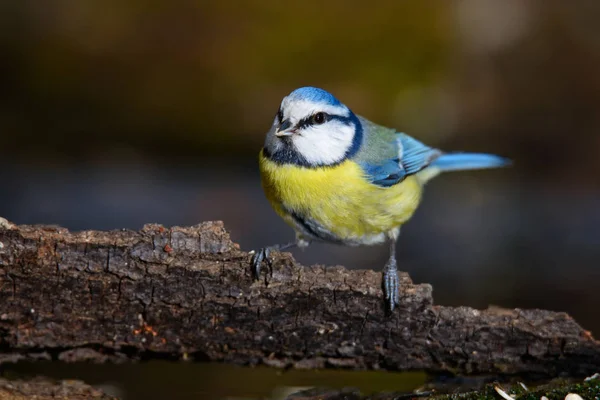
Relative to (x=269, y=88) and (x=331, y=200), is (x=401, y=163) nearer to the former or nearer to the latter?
(x=331, y=200)

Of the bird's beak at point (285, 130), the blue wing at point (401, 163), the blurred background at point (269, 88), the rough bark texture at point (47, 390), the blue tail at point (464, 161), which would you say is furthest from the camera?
the blurred background at point (269, 88)

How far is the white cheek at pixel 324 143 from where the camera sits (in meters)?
2.54

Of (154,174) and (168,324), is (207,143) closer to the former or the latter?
(154,174)

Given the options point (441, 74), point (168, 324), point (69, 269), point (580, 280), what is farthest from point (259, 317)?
point (441, 74)

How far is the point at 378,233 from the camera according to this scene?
2857 millimetres

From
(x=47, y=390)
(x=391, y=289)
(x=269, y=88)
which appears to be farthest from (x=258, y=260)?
(x=269, y=88)

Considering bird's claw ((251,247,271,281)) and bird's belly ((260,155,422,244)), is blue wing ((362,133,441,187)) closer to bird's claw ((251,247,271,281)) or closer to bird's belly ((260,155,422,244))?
bird's belly ((260,155,422,244))

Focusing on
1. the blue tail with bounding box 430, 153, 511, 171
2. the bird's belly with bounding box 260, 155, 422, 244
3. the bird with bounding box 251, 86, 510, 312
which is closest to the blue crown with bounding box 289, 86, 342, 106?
the bird with bounding box 251, 86, 510, 312

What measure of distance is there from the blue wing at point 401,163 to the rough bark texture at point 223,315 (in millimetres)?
493

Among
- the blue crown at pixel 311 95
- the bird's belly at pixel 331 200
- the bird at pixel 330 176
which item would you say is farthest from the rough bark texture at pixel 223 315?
the blue crown at pixel 311 95

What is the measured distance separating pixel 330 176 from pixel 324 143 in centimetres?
11

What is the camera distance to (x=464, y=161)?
3.52 m

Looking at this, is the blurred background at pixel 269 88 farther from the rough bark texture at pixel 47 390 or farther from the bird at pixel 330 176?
the rough bark texture at pixel 47 390

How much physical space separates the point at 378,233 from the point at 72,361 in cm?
116
